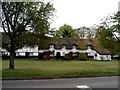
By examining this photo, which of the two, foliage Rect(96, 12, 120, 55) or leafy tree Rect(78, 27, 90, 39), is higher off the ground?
leafy tree Rect(78, 27, 90, 39)

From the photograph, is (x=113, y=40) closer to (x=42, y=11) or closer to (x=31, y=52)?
(x=42, y=11)

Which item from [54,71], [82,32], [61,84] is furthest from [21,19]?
[82,32]

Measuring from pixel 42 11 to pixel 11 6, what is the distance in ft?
11.4

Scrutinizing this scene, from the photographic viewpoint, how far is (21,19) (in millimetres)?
32438

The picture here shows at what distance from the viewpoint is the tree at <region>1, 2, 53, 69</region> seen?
104 ft

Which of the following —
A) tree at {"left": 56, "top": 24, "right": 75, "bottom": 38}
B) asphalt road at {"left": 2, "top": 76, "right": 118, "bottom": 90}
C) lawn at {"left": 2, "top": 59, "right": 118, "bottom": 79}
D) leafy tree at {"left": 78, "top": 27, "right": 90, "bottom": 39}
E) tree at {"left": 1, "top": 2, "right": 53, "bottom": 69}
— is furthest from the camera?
tree at {"left": 56, "top": 24, "right": 75, "bottom": 38}

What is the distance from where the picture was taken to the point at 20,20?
3256cm

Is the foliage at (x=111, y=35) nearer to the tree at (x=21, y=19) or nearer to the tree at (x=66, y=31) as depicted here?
the tree at (x=21, y=19)

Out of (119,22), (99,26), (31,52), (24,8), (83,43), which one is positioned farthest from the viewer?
(83,43)

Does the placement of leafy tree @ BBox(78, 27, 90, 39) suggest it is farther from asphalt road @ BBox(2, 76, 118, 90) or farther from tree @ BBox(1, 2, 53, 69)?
asphalt road @ BBox(2, 76, 118, 90)

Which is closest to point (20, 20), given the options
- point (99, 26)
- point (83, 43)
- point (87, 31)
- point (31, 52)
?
point (99, 26)

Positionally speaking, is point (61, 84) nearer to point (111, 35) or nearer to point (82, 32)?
point (111, 35)

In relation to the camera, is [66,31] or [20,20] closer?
[20,20]

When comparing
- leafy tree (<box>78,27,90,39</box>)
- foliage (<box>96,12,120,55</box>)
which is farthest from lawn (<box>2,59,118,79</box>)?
leafy tree (<box>78,27,90,39</box>)
